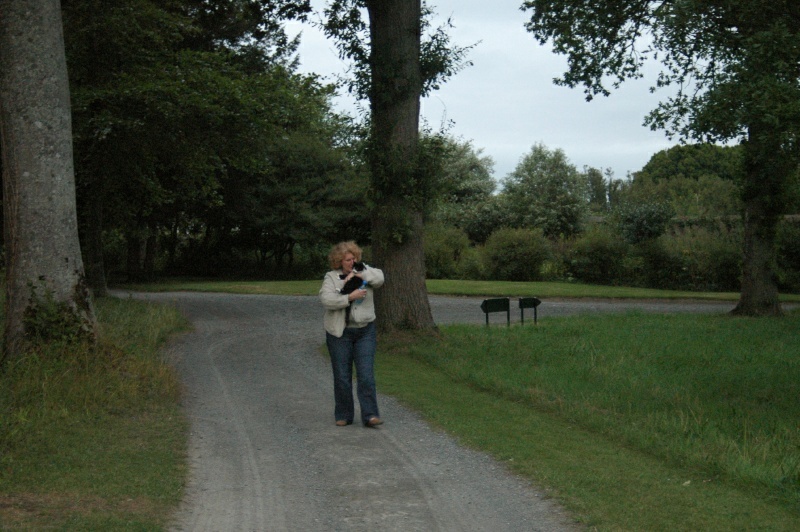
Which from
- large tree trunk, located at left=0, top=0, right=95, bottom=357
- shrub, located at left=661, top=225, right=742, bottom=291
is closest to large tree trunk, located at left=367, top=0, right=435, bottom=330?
large tree trunk, located at left=0, top=0, right=95, bottom=357

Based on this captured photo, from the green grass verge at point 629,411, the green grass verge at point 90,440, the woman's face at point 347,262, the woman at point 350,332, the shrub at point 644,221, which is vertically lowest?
the green grass verge at point 629,411

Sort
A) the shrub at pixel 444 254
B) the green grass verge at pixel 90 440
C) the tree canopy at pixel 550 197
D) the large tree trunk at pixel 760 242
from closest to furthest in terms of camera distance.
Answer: the green grass verge at pixel 90 440, the large tree trunk at pixel 760 242, the shrub at pixel 444 254, the tree canopy at pixel 550 197

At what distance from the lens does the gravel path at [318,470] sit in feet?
20.3

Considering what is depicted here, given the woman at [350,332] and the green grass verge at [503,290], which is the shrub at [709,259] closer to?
the green grass verge at [503,290]

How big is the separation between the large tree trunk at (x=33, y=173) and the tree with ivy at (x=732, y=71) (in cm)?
916

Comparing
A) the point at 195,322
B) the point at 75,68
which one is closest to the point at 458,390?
the point at 195,322

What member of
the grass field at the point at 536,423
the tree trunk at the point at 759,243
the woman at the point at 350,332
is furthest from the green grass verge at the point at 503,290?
the woman at the point at 350,332

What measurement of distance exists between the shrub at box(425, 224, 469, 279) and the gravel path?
28.3m

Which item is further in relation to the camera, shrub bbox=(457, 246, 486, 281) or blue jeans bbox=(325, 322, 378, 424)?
shrub bbox=(457, 246, 486, 281)

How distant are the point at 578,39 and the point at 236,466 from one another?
1672 centimetres

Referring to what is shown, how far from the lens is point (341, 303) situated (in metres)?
8.91

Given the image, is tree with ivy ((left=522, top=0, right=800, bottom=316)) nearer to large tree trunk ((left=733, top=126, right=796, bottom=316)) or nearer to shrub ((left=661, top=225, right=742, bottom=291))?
large tree trunk ((left=733, top=126, right=796, bottom=316))

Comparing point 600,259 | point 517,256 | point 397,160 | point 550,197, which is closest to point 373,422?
point 397,160

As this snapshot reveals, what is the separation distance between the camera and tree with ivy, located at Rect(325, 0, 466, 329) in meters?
16.0
